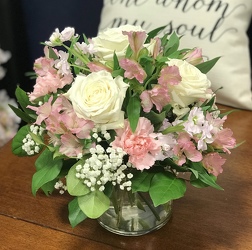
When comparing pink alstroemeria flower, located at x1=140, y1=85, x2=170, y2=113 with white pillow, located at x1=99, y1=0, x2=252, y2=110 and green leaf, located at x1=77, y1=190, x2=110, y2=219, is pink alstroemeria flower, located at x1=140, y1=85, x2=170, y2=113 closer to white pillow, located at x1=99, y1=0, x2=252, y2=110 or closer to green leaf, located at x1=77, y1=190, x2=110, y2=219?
green leaf, located at x1=77, y1=190, x2=110, y2=219

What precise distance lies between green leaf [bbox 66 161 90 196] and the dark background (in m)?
0.91

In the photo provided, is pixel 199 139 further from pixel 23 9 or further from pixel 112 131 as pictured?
pixel 23 9

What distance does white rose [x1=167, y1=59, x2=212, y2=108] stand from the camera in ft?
2.21

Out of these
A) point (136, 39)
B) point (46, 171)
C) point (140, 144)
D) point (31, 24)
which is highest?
point (136, 39)

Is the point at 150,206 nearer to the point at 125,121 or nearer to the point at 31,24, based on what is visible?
the point at 125,121

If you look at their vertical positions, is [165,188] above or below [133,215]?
above

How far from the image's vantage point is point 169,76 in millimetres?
647

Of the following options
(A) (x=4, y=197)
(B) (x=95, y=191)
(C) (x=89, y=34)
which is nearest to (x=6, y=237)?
(A) (x=4, y=197)

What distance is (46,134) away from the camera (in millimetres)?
750

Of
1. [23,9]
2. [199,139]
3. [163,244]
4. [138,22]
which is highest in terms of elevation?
[199,139]

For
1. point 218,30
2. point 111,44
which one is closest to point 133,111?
point 111,44

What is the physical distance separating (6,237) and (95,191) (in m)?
0.24

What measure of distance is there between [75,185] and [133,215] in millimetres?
150

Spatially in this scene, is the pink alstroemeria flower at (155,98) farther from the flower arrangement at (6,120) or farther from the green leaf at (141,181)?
the flower arrangement at (6,120)
